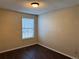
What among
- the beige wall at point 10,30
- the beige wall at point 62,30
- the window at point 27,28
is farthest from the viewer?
the window at point 27,28

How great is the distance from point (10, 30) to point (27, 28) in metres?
1.20

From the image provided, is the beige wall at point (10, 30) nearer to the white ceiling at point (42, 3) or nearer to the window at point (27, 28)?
the window at point (27, 28)

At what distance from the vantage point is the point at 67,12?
3.32 m

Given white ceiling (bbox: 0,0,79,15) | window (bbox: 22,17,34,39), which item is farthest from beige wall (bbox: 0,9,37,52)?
white ceiling (bbox: 0,0,79,15)

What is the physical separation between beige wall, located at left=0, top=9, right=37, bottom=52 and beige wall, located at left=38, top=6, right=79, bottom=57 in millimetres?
1561

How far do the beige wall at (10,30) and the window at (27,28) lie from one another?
325 mm

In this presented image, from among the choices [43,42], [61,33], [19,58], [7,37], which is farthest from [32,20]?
[19,58]

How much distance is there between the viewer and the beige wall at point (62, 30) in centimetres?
304

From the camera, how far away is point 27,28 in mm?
4922

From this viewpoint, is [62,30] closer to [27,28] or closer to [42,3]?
[42,3]

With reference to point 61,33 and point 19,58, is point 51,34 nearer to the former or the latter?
point 61,33

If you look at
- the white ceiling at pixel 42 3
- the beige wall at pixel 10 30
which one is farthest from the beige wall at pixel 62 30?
the beige wall at pixel 10 30

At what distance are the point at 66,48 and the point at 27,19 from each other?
2877 millimetres

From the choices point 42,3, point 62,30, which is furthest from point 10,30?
point 62,30
